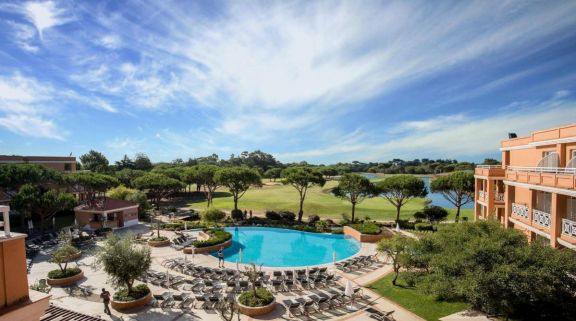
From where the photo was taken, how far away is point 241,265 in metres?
24.0

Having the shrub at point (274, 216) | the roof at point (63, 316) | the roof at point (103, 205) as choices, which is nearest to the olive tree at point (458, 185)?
the shrub at point (274, 216)

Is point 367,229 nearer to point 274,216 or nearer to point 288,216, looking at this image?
point 288,216

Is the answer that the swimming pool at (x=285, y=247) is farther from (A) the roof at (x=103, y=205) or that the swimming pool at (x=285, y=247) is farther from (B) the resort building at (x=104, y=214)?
(A) the roof at (x=103, y=205)

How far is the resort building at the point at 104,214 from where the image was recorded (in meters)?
34.9

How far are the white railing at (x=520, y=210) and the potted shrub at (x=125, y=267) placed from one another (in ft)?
72.7

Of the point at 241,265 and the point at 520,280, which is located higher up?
the point at 520,280

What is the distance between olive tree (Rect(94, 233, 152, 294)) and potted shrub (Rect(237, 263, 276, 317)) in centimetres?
546

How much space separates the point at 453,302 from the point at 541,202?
359 inches

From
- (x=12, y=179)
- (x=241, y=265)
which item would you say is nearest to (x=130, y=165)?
(x=12, y=179)

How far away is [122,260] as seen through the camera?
1572 centimetres

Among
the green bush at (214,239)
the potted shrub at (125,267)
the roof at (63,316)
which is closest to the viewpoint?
the roof at (63,316)

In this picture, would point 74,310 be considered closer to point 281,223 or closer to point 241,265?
point 241,265

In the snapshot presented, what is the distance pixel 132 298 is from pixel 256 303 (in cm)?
643

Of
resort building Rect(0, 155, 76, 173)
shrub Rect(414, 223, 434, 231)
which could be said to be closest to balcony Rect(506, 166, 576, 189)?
shrub Rect(414, 223, 434, 231)
